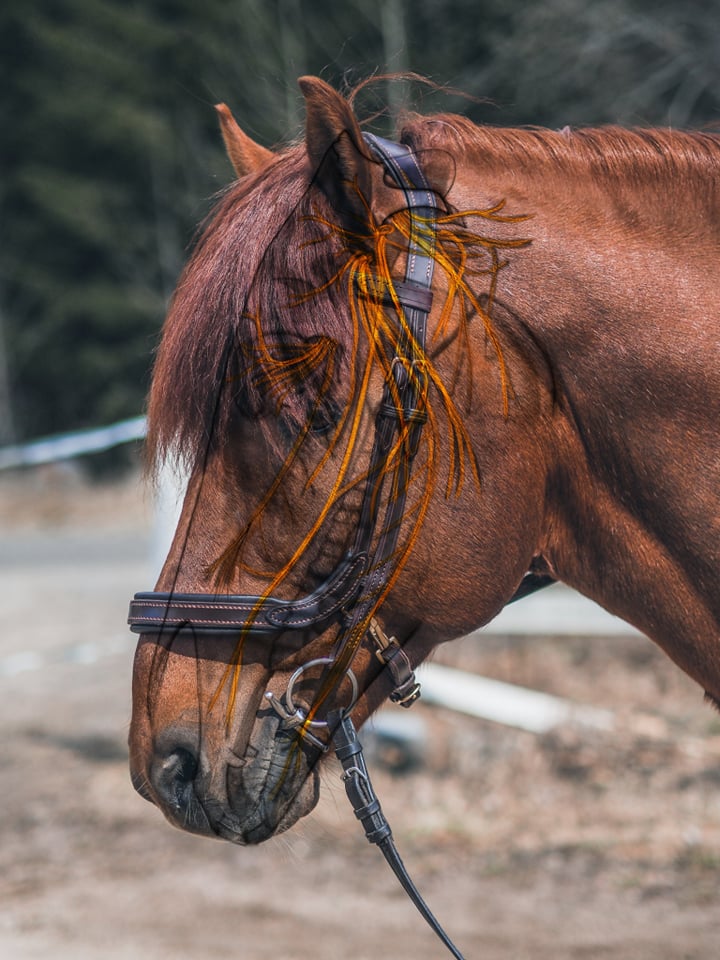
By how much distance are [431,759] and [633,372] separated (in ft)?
11.7

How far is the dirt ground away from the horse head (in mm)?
1176

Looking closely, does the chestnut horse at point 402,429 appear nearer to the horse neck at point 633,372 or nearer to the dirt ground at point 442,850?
the horse neck at point 633,372

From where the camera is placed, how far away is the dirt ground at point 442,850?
3.51 m

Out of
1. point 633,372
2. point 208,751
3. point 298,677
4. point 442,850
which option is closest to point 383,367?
point 633,372

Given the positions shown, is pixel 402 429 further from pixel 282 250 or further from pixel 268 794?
pixel 268 794

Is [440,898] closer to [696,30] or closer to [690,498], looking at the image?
[690,498]

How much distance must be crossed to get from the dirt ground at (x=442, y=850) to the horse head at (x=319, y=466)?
1.18 metres

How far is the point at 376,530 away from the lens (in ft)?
5.09

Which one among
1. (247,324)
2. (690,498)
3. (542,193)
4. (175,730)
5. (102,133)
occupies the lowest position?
(102,133)

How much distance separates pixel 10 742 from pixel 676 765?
11.7 ft

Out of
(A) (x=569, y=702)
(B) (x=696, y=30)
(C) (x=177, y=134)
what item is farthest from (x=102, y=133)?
(A) (x=569, y=702)

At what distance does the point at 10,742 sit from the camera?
18.7 feet

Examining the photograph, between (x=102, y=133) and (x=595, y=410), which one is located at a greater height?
(x=595, y=410)

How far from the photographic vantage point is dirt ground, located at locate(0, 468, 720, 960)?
138 inches
